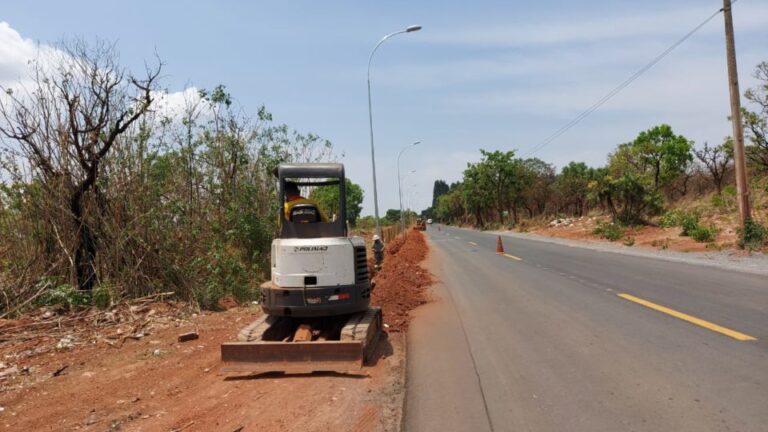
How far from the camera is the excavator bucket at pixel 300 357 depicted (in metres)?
6.13

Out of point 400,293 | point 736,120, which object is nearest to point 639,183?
point 736,120

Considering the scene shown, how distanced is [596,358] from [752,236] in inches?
536

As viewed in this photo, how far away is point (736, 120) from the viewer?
55.3 feet

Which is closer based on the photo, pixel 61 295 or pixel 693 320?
pixel 693 320

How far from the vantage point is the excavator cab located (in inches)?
243

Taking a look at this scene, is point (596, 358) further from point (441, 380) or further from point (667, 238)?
point (667, 238)

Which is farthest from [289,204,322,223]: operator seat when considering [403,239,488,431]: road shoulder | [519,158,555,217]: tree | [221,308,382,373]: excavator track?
[519,158,555,217]: tree

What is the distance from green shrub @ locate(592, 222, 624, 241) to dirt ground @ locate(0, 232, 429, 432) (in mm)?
22521

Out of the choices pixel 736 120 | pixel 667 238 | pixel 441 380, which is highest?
pixel 736 120

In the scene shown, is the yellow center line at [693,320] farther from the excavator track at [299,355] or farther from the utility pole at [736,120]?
the utility pole at [736,120]

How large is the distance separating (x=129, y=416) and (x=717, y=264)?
14.7 meters

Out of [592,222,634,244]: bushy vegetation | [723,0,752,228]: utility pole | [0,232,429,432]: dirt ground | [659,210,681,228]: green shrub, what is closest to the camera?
[0,232,429,432]: dirt ground

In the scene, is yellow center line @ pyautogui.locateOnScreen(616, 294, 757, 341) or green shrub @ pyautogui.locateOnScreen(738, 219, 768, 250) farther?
green shrub @ pyautogui.locateOnScreen(738, 219, 768, 250)

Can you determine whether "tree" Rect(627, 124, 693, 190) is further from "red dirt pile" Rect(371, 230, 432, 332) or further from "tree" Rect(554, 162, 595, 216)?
"red dirt pile" Rect(371, 230, 432, 332)
